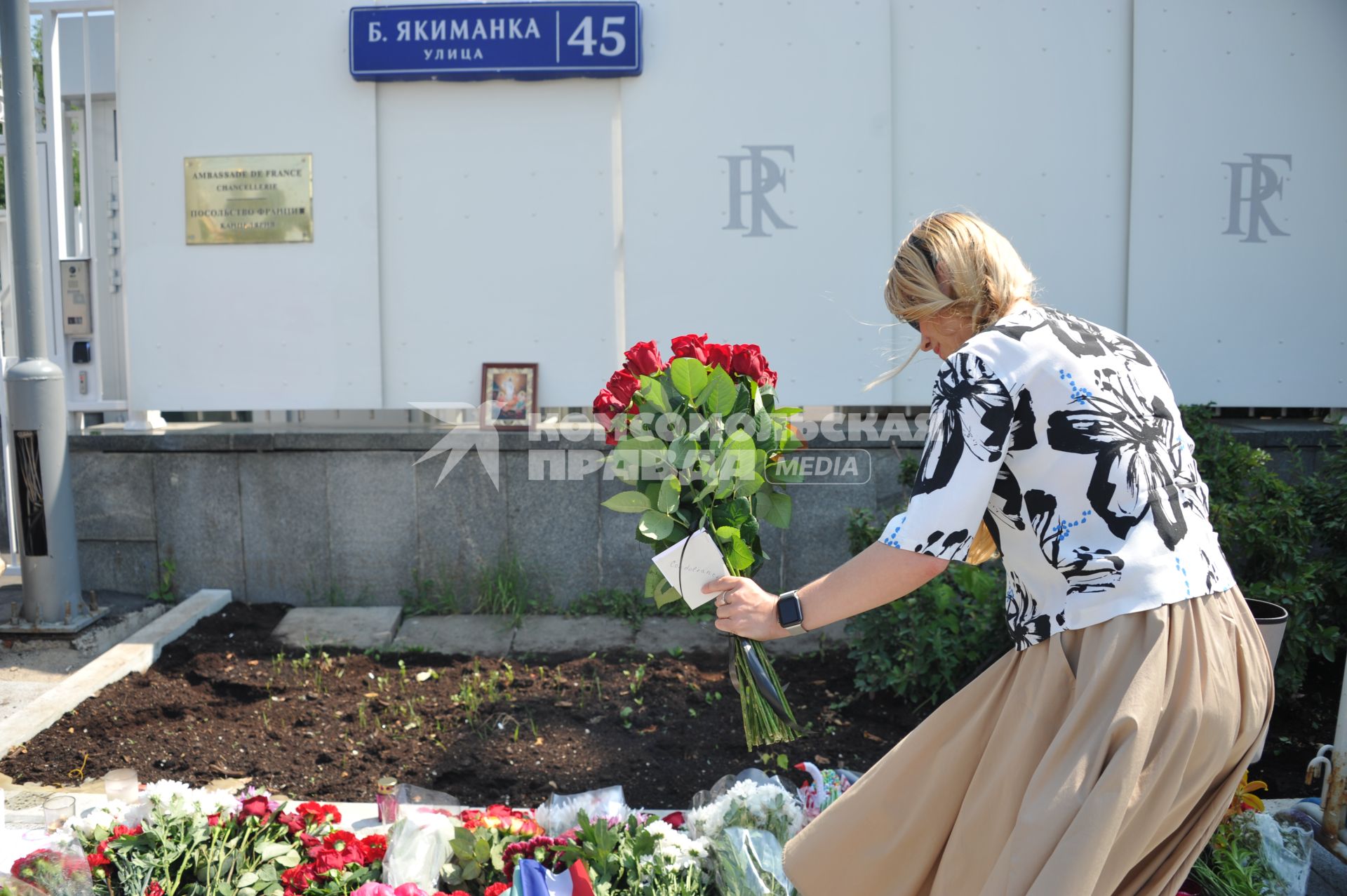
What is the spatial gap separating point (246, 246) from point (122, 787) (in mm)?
3974

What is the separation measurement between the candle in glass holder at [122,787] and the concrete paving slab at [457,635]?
210cm

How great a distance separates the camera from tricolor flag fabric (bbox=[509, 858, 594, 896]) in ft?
9.01

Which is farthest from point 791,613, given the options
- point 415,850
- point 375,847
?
point 375,847

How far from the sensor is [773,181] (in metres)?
6.23

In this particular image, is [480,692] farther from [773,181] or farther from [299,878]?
[773,181]

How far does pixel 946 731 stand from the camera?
7.01 ft

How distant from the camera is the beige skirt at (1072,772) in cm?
183

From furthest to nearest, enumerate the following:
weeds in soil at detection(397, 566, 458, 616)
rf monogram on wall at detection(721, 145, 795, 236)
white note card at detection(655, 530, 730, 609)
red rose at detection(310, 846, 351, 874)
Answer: rf monogram on wall at detection(721, 145, 795, 236)
weeds in soil at detection(397, 566, 458, 616)
red rose at detection(310, 846, 351, 874)
white note card at detection(655, 530, 730, 609)

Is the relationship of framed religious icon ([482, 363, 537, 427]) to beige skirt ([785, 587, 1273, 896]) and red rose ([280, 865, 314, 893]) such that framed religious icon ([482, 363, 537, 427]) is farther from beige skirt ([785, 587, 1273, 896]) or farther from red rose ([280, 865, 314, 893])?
beige skirt ([785, 587, 1273, 896])

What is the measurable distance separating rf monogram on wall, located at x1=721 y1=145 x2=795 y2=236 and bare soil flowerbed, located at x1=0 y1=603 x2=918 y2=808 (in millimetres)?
2767

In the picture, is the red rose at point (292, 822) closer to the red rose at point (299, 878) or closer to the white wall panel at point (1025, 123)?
the red rose at point (299, 878)

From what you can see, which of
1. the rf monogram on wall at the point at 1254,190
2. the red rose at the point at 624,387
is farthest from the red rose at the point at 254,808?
the rf monogram on wall at the point at 1254,190

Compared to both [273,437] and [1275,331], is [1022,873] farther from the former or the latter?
[1275,331]

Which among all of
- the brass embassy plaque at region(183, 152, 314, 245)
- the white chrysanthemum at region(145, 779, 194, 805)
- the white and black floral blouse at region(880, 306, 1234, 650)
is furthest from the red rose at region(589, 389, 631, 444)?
the brass embassy plaque at region(183, 152, 314, 245)
